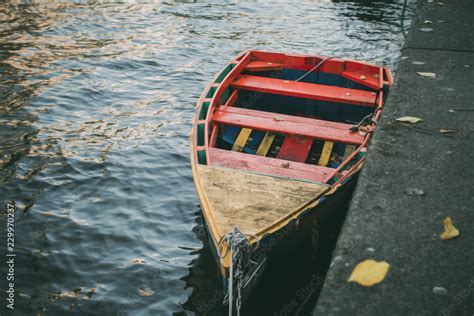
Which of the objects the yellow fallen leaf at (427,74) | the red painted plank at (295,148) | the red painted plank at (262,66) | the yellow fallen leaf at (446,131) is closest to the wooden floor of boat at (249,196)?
the yellow fallen leaf at (446,131)

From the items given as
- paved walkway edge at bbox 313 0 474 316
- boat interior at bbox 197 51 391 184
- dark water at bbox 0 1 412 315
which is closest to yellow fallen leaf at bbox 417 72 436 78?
paved walkway edge at bbox 313 0 474 316

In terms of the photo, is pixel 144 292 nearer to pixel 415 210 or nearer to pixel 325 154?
pixel 325 154

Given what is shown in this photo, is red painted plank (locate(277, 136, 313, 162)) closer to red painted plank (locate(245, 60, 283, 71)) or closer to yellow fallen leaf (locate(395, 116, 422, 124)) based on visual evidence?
yellow fallen leaf (locate(395, 116, 422, 124))

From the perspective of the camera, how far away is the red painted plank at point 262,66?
8.04 m

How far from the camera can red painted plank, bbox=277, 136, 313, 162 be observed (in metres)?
6.13

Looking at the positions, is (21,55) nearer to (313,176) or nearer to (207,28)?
(207,28)

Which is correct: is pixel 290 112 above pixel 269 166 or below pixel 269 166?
below

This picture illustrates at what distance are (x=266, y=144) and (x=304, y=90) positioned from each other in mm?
1494

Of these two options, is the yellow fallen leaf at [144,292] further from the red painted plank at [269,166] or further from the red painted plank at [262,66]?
the red painted plank at [262,66]

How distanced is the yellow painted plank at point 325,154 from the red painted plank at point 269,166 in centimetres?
65

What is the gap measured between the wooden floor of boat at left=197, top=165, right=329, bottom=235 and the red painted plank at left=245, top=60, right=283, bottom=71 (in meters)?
3.40

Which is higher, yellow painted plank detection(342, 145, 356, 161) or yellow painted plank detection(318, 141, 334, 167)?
yellow painted plank detection(342, 145, 356, 161)

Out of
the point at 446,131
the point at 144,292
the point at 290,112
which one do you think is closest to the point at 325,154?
the point at 290,112

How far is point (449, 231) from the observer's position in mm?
2971
